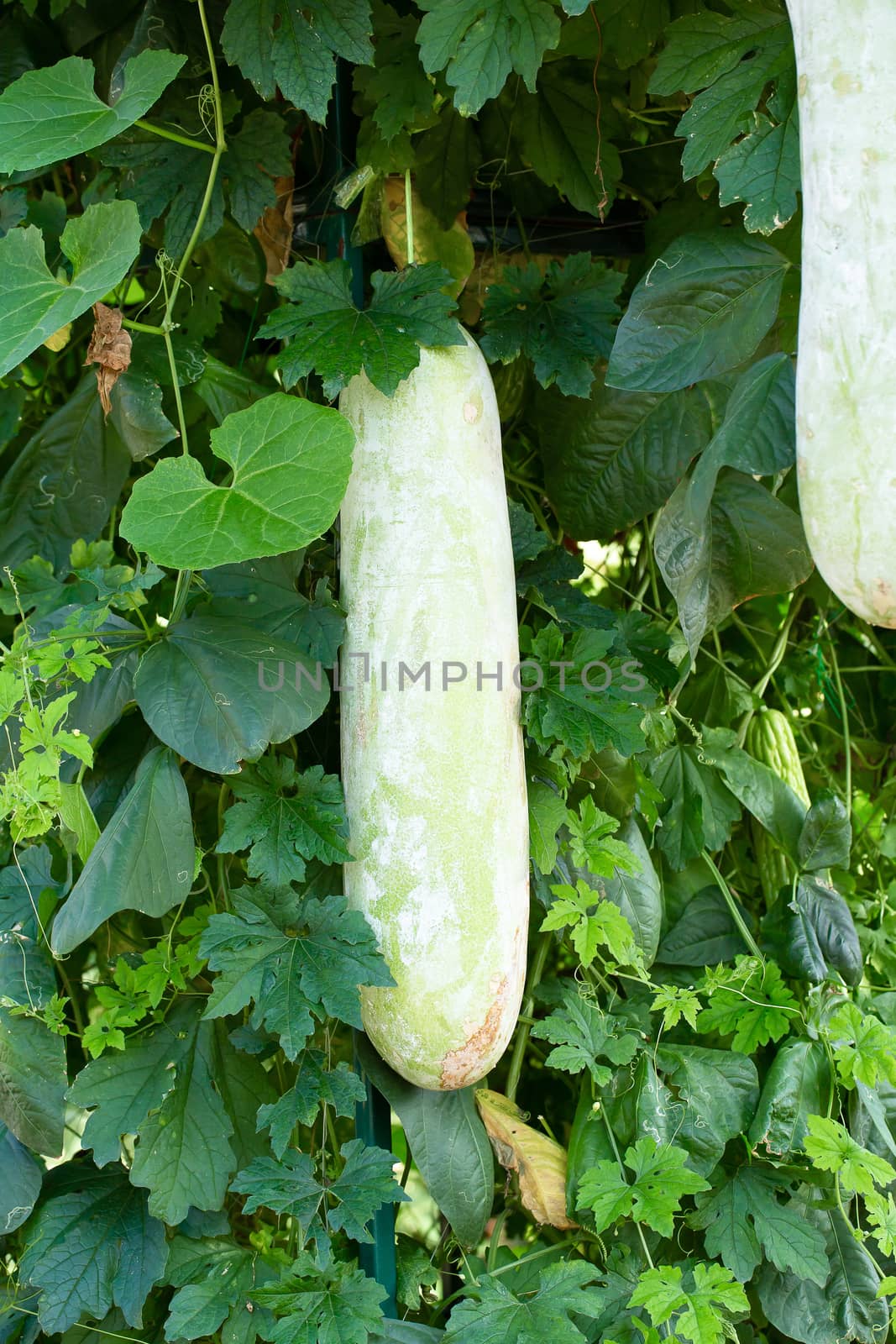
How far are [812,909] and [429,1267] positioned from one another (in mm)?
512

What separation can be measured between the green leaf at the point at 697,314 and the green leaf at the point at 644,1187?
2.12 ft

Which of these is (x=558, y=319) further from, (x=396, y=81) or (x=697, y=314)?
(x=396, y=81)

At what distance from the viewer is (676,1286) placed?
36.8 inches

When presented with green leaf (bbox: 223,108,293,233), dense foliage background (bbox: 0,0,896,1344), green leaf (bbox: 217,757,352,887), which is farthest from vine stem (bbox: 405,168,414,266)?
green leaf (bbox: 217,757,352,887)

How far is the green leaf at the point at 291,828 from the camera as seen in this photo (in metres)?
0.89

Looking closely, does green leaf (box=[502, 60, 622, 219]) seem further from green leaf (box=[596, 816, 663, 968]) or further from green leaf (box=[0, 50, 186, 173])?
green leaf (box=[596, 816, 663, 968])

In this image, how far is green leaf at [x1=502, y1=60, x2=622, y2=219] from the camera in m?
1.08

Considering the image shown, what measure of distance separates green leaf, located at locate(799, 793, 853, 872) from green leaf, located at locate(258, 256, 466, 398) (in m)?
0.60

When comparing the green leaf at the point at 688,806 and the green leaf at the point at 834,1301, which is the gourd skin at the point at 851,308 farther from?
the green leaf at the point at 834,1301

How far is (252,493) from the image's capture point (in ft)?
2.73

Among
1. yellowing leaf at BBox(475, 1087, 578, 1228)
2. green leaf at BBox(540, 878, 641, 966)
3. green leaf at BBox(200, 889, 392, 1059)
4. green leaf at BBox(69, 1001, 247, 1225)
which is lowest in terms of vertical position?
yellowing leaf at BBox(475, 1087, 578, 1228)

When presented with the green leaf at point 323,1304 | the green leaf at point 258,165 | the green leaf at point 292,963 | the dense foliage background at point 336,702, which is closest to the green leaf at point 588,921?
the dense foliage background at point 336,702

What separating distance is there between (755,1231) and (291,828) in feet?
1.86

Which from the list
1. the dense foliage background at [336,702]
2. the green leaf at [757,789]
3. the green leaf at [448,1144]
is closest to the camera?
the dense foliage background at [336,702]
